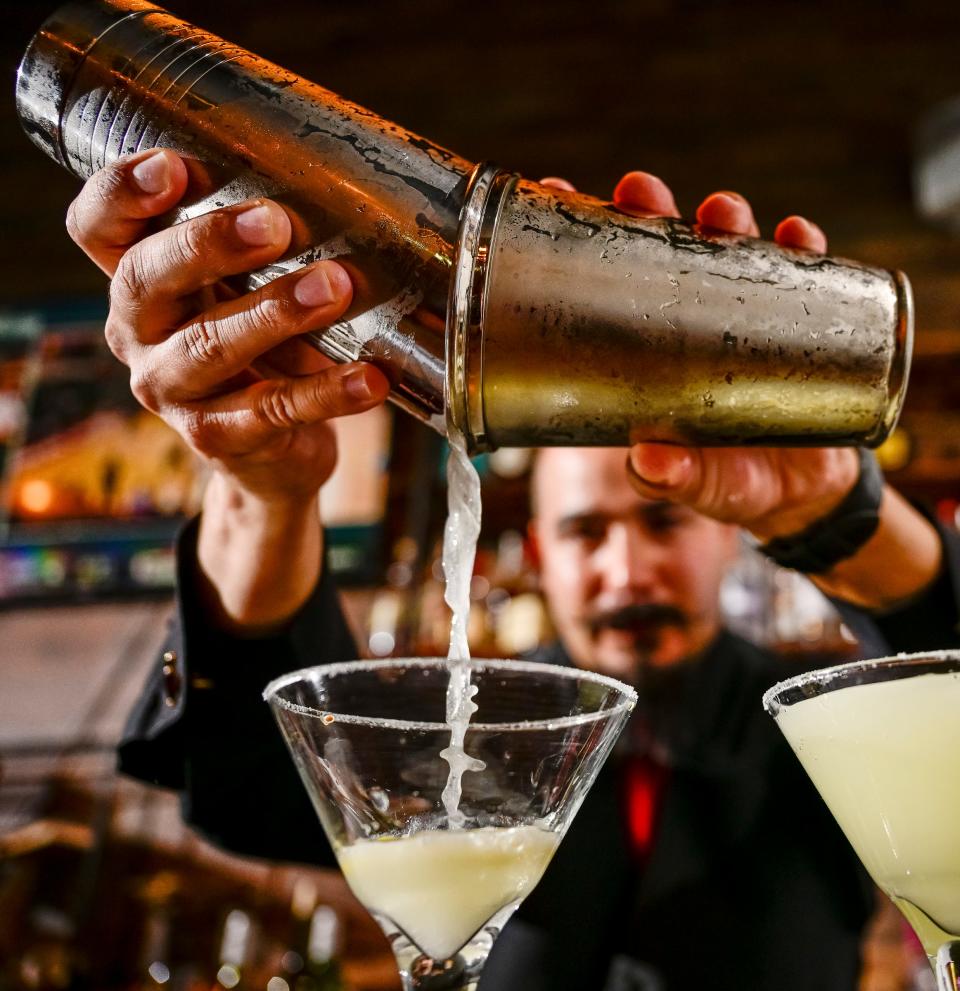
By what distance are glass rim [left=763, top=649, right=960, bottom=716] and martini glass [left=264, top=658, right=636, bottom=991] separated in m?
0.12

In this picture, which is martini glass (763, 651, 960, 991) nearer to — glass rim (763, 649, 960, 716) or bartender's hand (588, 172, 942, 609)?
glass rim (763, 649, 960, 716)

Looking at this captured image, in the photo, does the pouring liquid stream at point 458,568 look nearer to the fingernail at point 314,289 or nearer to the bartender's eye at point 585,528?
the fingernail at point 314,289

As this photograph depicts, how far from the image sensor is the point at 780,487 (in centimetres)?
113

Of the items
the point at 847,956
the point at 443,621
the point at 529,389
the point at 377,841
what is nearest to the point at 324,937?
the point at 443,621

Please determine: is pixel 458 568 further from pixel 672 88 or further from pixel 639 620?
pixel 672 88

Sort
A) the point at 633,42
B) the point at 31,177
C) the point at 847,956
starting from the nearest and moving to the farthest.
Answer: the point at 847,956 < the point at 633,42 < the point at 31,177

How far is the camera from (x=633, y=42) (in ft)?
8.72

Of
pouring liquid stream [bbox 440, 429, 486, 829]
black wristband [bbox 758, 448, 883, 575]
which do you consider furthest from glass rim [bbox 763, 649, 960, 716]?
black wristband [bbox 758, 448, 883, 575]

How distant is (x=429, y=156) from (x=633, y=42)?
6.94ft

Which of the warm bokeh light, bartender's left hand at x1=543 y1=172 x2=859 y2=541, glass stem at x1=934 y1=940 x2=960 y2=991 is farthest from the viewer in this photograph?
the warm bokeh light

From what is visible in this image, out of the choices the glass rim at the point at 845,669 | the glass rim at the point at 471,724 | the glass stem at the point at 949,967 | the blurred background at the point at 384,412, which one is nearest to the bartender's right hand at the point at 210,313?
the glass rim at the point at 471,724

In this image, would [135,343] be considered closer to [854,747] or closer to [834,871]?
[854,747]

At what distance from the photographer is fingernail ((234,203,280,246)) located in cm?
74

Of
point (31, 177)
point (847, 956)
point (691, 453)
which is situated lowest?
point (847, 956)
